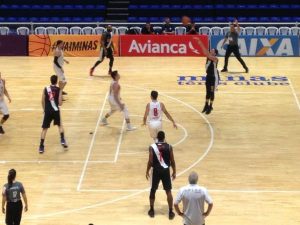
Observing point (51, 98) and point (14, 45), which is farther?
point (14, 45)

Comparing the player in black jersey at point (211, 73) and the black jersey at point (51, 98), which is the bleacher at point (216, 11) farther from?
the black jersey at point (51, 98)

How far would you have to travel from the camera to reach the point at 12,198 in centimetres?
1275

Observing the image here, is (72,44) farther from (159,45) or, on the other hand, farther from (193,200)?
(193,200)

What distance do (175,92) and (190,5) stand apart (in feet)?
41.3

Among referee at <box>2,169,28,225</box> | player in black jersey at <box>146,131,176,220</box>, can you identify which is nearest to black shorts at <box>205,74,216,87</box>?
player in black jersey at <box>146,131,176,220</box>

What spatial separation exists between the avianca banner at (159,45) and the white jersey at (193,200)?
695 inches

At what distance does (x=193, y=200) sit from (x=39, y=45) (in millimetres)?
18620

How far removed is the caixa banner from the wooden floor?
2.25 m

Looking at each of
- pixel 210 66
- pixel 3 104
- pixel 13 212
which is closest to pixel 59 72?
pixel 3 104

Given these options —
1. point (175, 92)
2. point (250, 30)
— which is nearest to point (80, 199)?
point (175, 92)

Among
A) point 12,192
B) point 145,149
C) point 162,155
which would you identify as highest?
point 162,155

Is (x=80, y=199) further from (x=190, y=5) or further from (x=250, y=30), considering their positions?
(x=190, y=5)

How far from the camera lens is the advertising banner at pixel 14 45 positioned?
29513 mm

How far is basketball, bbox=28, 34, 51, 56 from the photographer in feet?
96.0
